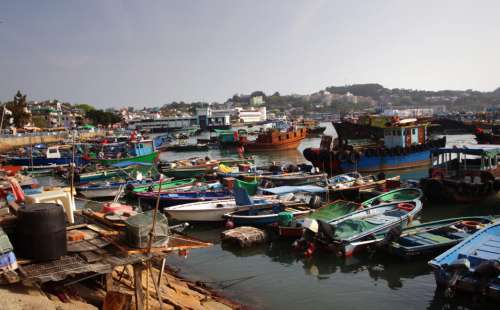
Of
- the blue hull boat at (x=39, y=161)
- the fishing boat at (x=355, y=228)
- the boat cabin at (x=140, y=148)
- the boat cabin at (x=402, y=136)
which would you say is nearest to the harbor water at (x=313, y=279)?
the fishing boat at (x=355, y=228)

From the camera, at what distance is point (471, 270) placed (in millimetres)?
9539

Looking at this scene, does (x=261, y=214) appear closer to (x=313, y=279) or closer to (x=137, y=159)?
(x=313, y=279)

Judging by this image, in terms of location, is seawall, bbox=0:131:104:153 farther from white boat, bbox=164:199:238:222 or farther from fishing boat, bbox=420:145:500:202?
fishing boat, bbox=420:145:500:202

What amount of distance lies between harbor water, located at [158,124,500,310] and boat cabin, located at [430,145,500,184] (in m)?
9.40

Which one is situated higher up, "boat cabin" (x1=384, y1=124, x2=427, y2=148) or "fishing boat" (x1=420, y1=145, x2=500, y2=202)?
"boat cabin" (x1=384, y1=124, x2=427, y2=148)

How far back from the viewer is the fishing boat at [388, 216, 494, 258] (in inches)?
474

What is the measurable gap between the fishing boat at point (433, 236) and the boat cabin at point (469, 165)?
602cm

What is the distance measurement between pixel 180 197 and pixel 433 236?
10.8 metres

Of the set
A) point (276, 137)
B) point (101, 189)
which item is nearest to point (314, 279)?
point (101, 189)

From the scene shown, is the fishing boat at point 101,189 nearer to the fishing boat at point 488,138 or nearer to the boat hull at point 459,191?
the boat hull at point 459,191

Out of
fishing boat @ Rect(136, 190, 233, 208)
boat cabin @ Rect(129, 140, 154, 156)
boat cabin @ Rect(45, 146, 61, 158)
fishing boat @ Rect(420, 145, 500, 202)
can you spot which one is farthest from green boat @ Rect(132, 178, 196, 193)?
boat cabin @ Rect(45, 146, 61, 158)

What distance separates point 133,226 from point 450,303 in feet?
25.3

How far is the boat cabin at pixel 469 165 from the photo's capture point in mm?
19641

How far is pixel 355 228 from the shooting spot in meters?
13.7
